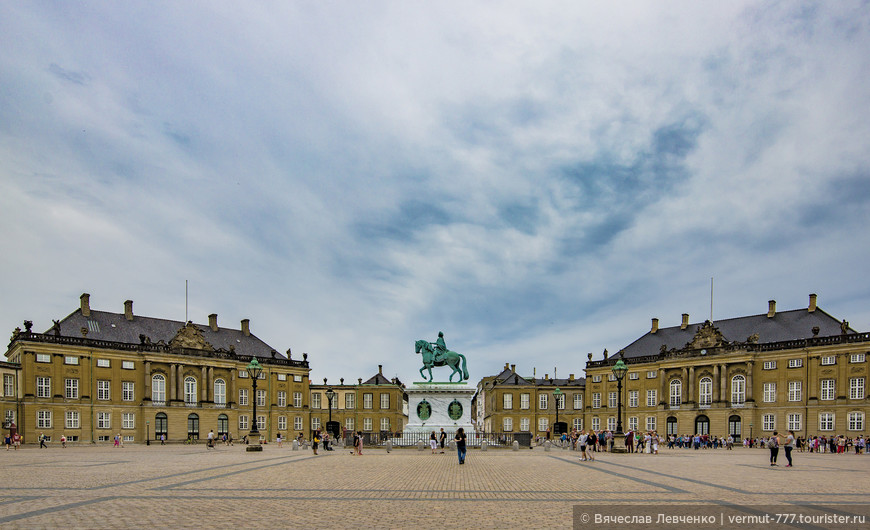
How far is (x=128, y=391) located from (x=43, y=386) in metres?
9.16

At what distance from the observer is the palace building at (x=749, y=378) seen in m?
66.5

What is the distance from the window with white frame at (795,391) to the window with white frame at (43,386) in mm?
76979

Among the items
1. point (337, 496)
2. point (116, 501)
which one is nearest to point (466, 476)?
point (337, 496)

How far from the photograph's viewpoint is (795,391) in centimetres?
7088

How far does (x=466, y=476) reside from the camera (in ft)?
67.8

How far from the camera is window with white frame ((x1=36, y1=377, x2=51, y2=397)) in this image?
65.9 meters

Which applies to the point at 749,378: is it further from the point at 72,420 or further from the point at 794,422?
the point at 72,420

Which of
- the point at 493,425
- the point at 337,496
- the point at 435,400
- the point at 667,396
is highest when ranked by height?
the point at 337,496

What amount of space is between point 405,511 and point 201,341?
73723 millimetres

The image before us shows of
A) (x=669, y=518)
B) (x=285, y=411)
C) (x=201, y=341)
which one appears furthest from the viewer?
(x=285, y=411)

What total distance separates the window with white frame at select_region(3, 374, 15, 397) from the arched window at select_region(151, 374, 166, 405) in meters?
13.9

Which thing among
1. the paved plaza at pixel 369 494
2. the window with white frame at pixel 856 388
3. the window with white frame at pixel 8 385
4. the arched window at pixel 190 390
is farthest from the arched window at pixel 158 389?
the window with white frame at pixel 856 388

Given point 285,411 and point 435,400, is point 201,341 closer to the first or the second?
point 285,411

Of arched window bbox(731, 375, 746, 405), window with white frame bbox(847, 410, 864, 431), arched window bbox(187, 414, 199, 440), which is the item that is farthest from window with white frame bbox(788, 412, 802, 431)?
arched window bbox(187, 414, 199, 440)
